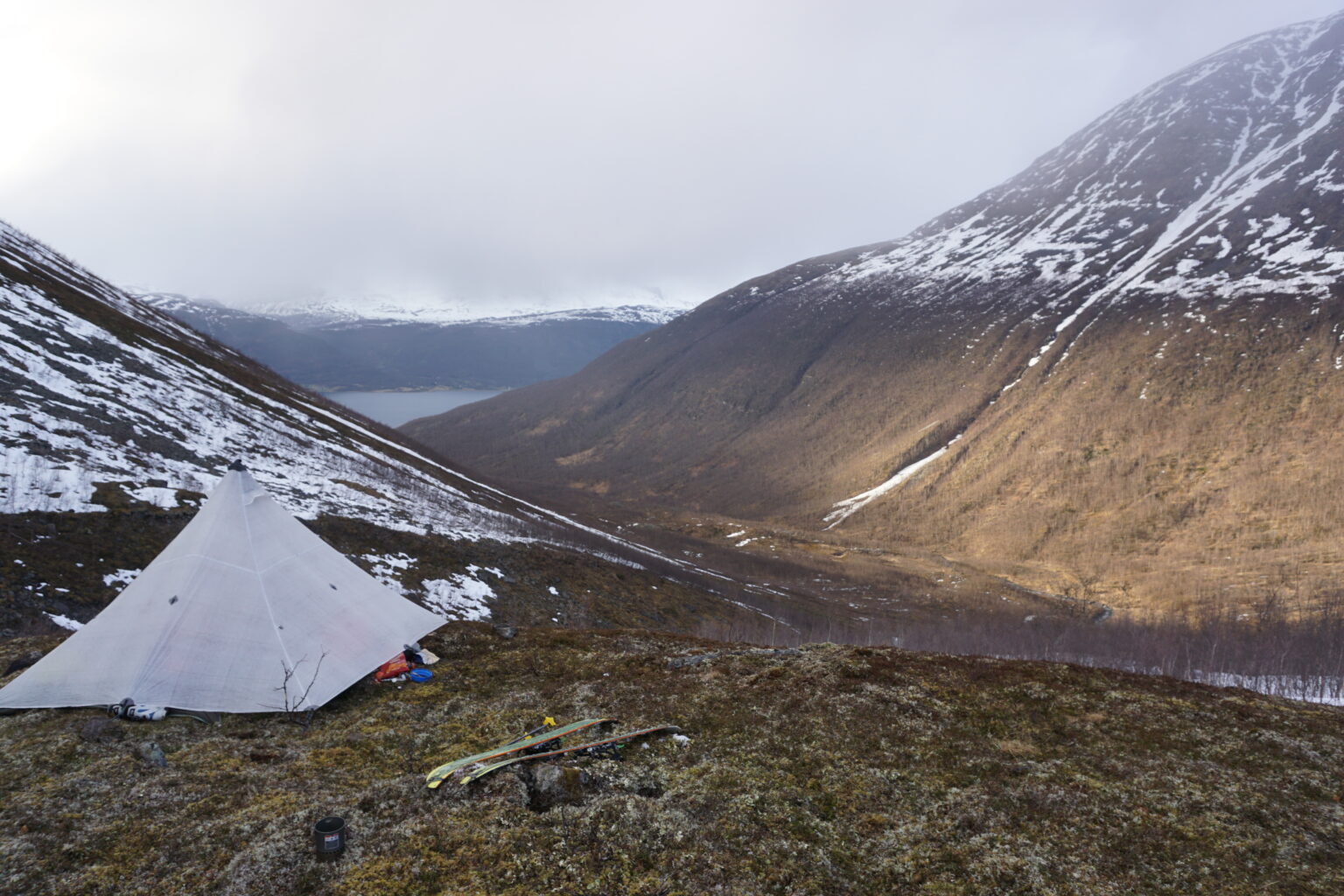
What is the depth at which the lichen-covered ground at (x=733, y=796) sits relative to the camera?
7.40 m

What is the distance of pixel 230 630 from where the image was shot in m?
12.3

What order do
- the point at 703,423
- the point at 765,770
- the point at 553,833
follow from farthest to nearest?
the point at 703,423
the point at 765,770
the point at 553,833

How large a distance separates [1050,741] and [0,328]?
5624 cm

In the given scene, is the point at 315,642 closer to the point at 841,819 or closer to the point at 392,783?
the point at 392,783

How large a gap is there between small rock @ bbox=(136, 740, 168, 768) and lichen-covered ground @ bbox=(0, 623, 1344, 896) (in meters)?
0.19

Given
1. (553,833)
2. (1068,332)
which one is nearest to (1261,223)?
(1068,332)

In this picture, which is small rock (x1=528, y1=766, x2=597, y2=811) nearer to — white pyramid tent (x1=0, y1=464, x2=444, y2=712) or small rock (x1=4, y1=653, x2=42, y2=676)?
white pyramid tent (x1=0, y1=464, x2=444, y2=712)

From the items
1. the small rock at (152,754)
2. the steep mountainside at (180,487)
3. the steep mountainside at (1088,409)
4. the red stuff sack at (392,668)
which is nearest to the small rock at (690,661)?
the red stuff sack at (392,668)

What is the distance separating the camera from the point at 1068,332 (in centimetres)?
12562

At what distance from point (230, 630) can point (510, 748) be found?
23.2ft

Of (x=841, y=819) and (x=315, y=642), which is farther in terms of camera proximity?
(x=315, y=642)

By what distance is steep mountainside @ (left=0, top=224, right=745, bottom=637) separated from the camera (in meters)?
21.5

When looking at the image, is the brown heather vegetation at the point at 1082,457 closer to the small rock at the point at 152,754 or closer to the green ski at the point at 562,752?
the green ski at the point at 562,752

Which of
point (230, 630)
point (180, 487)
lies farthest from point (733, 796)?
point (180, 487)
